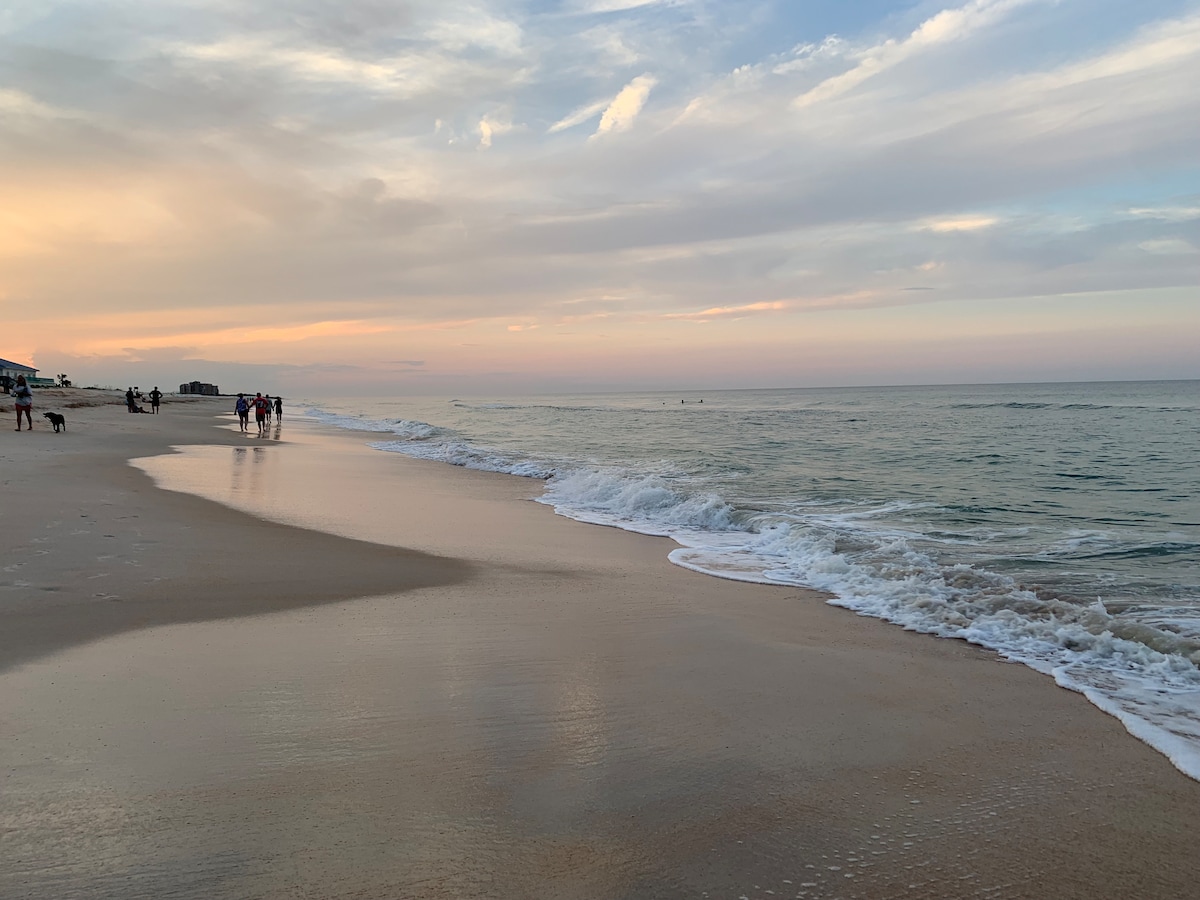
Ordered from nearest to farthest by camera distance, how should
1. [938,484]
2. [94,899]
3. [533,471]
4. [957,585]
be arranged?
[94,899], [957,585], [938,484], [533,471]

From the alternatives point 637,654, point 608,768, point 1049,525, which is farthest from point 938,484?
point 608,768

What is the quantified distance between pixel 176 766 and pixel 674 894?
7.64 ft

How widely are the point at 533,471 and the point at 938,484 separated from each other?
961 cm

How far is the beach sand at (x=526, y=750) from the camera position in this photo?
9.41ft

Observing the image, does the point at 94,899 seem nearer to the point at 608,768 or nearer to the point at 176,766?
the point at 176,766

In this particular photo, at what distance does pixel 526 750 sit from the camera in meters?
3.82

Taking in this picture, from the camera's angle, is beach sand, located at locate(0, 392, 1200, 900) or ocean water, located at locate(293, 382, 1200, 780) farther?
ocean water, located at locate(293, 382, 1200, 780)

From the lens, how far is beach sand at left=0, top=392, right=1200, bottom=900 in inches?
113

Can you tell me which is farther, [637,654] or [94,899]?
[637,654]

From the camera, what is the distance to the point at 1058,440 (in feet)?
96.0

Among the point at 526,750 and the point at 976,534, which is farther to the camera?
the point at 976,534

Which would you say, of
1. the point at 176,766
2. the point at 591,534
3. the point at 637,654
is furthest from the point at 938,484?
the point at 176,766

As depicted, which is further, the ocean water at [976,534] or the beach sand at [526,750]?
the ocean water at [976,534]

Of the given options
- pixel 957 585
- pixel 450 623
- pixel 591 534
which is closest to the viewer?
pixel 450 623
